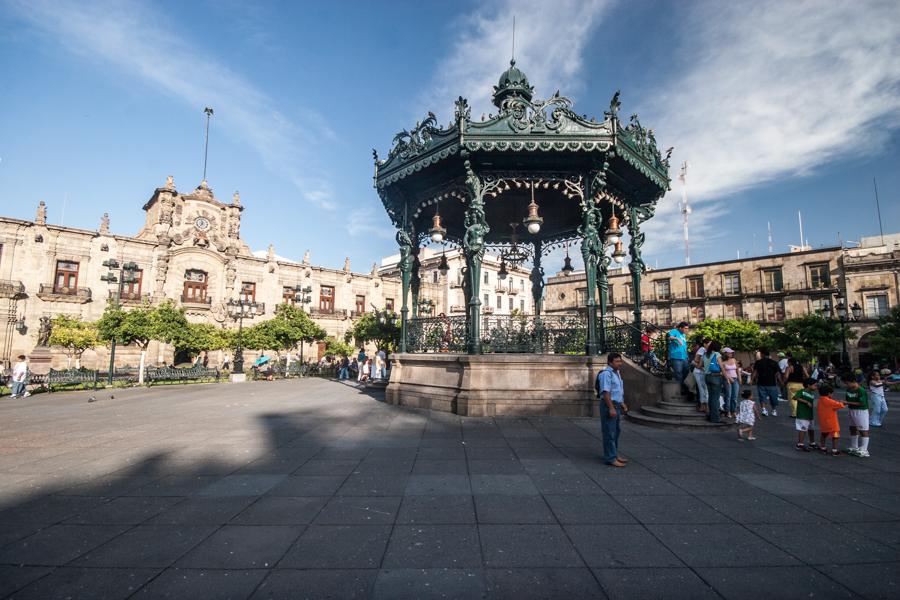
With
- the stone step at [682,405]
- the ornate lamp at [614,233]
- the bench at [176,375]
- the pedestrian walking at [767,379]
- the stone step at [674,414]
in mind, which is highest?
the ornate lamp at [614,233]

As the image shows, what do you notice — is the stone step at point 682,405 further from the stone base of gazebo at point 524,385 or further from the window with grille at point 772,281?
the window with grille at point 772,281

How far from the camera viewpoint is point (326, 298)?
140 feet

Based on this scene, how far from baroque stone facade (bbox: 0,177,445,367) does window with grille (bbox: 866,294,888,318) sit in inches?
1635

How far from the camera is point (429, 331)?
35.6 feet

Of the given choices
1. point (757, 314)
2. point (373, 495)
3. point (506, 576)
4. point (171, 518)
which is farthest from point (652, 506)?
point (757, 314)

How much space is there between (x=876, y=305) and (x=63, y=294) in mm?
64502

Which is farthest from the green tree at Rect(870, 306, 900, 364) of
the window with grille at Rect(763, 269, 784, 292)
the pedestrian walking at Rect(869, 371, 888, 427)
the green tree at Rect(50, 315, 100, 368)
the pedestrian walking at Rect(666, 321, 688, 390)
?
the green tree at Rect(50, 315, 100, 368)

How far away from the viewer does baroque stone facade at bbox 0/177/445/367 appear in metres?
29.0

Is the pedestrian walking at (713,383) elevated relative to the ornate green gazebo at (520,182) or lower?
lower

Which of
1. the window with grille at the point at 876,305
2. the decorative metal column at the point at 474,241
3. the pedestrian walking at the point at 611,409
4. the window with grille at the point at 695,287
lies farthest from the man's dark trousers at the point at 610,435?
the window with grille at the point at 695,287

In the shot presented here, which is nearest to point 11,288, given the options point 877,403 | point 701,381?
point 701,381

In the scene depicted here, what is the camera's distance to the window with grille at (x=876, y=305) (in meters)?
34.1

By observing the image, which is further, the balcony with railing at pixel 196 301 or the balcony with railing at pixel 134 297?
the balcony with railing at pixel 196 301

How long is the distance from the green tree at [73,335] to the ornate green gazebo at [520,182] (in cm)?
2453
